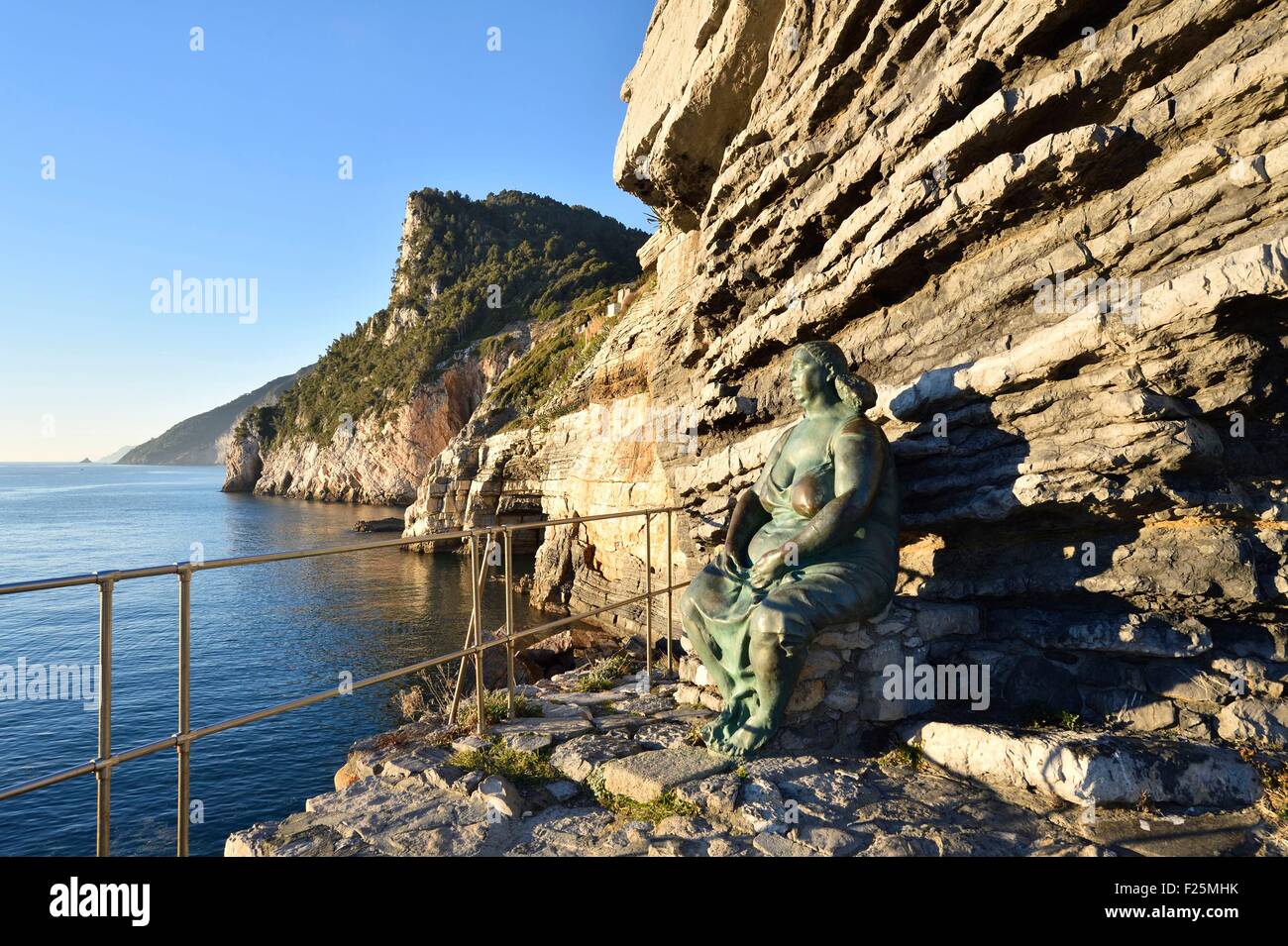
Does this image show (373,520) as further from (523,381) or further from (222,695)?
(222,695)

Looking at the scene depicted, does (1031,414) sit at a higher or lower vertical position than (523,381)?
lower

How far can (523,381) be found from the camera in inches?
1499

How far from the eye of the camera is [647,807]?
3914 millimetres

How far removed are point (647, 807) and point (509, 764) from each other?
112cm

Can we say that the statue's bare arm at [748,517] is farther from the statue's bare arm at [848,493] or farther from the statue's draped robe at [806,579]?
the statue's bare arm at [848,493]

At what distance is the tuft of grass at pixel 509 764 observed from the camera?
4.40m

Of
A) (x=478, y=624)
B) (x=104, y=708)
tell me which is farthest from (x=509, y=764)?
(x=104, y=708)

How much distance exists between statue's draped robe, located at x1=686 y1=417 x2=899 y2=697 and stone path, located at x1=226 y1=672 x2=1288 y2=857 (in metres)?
0.84

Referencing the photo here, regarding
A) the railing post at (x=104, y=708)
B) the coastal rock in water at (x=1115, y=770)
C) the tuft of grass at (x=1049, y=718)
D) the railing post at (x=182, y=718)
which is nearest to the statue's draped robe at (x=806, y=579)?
the coastal rock in water at (x=1115, y=770)

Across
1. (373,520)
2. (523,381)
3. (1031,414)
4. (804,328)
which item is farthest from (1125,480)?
(373,520)

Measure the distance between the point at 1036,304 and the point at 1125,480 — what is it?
58.1 inches

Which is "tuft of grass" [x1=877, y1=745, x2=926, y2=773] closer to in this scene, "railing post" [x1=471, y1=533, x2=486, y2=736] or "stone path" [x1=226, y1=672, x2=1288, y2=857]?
"stone path" [x1=226, y1=672, x2=1288, y2=857]

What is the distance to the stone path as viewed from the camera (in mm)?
3346

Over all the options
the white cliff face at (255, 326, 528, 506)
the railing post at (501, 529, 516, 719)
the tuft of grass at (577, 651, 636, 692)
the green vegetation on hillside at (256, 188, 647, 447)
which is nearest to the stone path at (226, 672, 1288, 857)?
the railing post at (501, 529, 516, 719)
